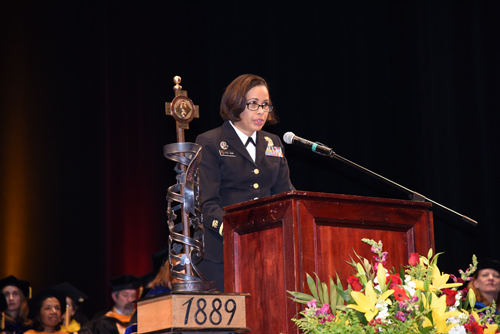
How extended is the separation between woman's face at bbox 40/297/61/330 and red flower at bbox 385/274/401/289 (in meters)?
3.98

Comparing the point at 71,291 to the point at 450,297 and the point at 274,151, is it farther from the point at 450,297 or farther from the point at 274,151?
the point at 450,297

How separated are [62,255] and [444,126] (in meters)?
3.20

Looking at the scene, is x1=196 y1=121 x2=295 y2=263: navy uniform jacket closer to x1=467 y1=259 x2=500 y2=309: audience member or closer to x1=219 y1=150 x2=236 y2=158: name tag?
x1=219 y1=150 x2=236 y2=158: name tag

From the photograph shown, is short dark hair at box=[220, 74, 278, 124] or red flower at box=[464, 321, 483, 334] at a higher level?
short dark hair at box=[220, 74, 278, 124]

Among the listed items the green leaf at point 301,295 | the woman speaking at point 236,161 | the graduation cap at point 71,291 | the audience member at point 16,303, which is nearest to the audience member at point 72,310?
the graduation cap at point 71,291

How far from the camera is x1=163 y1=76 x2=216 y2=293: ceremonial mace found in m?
2.33

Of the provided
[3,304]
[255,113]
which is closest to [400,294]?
[255,113]

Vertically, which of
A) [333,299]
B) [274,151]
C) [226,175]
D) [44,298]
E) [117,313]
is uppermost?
[274,151]

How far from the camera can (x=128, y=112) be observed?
18.7 ft

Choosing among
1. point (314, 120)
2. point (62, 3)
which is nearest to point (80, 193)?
point (62, 3)

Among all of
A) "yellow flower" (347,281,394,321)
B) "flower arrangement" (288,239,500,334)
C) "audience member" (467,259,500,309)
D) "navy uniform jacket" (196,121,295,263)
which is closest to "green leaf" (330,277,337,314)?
"flower arrangement" (288,239,500,334)

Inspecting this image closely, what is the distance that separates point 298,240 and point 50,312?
13.3 ft

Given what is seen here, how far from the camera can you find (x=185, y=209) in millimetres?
2369

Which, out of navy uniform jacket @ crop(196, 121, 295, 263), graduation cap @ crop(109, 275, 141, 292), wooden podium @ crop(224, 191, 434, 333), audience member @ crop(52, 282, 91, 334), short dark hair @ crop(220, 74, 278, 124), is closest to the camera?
wooden podium @ crop(224, 191, 434, 333)
